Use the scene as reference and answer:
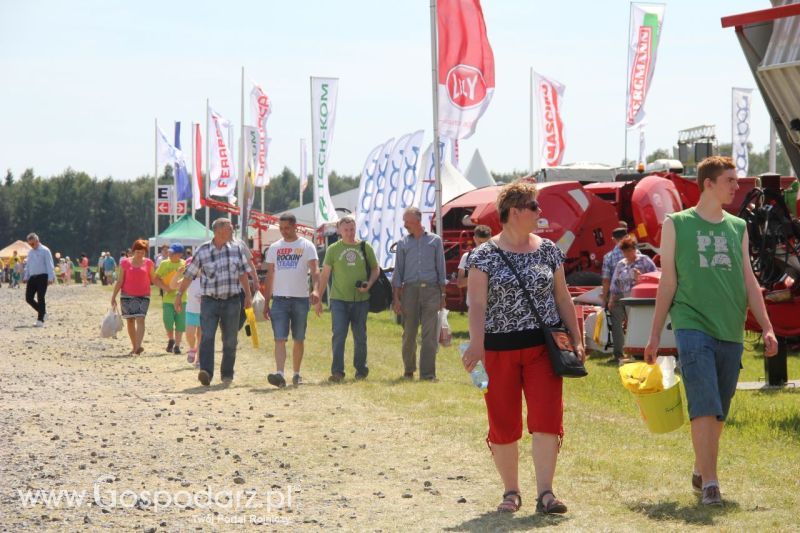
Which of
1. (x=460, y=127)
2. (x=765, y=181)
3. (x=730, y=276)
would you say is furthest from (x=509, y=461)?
(x=460, y=127)

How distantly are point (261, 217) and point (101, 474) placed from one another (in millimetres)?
39276

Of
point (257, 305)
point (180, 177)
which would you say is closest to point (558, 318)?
point (257, 305)

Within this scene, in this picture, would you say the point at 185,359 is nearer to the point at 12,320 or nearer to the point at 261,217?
the point at 12,320

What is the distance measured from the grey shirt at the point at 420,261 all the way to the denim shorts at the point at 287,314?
3.80 ft

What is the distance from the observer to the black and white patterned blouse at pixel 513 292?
7.07 m

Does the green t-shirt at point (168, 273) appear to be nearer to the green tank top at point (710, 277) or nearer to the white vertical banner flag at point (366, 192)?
the white vertical banner flag at point (366, 192)

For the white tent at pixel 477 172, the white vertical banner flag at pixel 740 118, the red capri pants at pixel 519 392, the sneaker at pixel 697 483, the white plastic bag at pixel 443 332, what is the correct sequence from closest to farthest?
the red capri pants at pixel 519 392 → the sneaker at pixel 697 483 → the white plastic bag at pixel 443 332 → the white vertical banner flag at pixel 740 118 → the white tent at pixel 477 172

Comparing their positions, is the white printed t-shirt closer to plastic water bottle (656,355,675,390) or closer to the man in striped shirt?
plastic water bottle (656,355,675,390)

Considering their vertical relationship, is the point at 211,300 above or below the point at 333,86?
below

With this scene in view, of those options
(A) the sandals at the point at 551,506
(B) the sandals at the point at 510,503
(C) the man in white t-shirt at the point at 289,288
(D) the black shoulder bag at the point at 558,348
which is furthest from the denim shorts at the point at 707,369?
(C) the man in white t-shirt at the point at 289,288

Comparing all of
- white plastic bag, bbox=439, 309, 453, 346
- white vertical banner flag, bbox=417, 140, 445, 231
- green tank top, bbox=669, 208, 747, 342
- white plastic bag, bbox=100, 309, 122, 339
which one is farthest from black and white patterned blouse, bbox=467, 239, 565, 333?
white vertical banner flag, bbox=417, 140, 445, 231

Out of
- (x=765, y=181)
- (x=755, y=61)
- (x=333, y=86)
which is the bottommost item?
(x=765, y=181)

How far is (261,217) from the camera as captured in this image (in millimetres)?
47438

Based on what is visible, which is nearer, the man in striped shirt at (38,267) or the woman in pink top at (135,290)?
the woman in pink top at (135,290)
